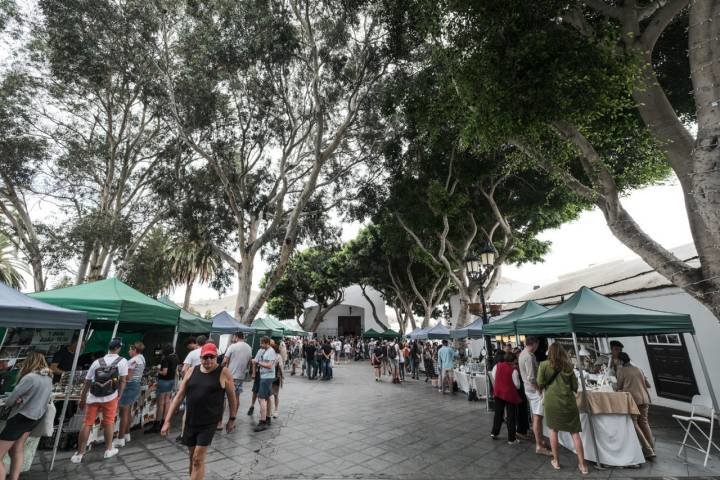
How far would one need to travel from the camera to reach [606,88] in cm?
474

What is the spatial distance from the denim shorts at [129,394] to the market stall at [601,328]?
23.4 feet

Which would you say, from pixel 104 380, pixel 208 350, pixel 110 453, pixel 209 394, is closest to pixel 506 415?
pixel 209 394

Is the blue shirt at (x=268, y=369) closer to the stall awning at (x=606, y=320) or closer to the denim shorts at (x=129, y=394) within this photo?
the denim shorts at (x=129, y=394)

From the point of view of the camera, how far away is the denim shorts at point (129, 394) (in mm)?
5523

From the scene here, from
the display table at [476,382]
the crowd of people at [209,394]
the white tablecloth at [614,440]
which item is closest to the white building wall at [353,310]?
the display table at [476,382]

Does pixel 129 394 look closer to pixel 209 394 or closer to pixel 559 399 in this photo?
pixel 209 394

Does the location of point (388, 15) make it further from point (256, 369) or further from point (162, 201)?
point (162, 201)

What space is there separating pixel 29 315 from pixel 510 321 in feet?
26.9

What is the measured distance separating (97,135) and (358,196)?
11.9 meters

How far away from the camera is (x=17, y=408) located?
350 centimetres

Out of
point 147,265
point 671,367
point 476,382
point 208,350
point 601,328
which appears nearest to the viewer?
point 208,350

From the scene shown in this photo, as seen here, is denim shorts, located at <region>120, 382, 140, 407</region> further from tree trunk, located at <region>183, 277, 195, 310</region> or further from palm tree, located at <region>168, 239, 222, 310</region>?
tree trunk, located at <region>183, 277, 195, 310</region>

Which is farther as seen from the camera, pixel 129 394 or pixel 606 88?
pixel 129 394

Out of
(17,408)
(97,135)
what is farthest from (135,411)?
(97,135)
